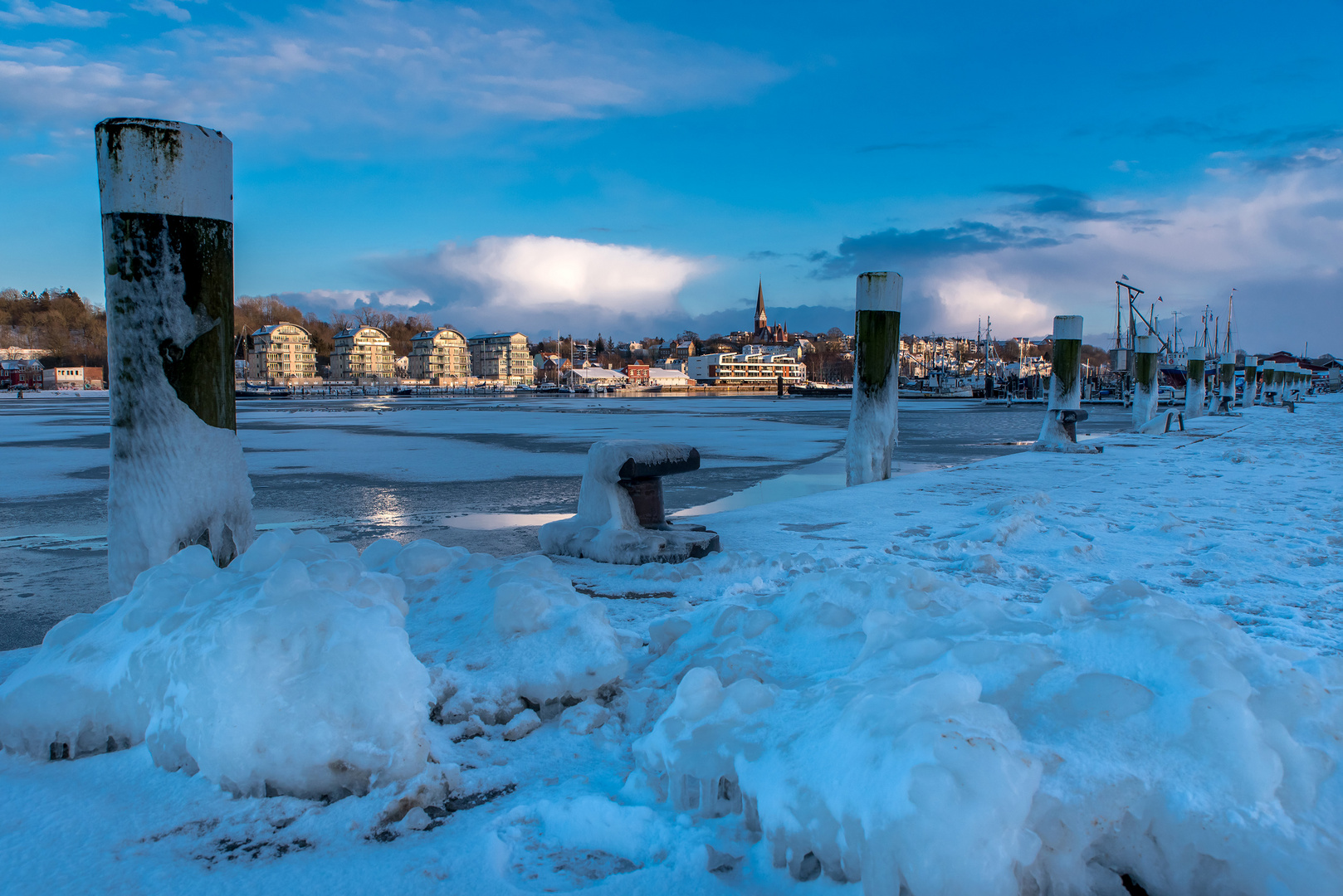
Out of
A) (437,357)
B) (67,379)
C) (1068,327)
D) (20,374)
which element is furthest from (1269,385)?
(437,357)

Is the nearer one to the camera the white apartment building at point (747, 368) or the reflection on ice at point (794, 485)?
the reflection on ice at point (794, 485)

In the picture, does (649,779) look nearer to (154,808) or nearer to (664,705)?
(664,705)

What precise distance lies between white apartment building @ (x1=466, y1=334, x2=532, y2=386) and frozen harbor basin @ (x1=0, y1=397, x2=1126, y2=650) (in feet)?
450

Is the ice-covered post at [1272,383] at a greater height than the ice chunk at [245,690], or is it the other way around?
the ice-covered post at [1272,383]

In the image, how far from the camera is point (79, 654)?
226 cm

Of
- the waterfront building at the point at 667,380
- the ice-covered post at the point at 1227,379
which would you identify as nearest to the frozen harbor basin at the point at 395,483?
the ice-covered post at the point at 1227,379

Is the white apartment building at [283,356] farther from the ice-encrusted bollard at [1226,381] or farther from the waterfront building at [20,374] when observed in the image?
the ice-encrusted bollard at [1226,381]

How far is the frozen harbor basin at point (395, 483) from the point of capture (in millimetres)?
4629

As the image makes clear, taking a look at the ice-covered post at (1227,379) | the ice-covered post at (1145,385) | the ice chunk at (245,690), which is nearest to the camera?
the ice chunk at (245,690)

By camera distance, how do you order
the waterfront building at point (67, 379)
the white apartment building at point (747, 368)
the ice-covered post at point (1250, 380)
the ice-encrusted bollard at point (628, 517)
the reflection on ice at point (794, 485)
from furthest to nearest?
the white apartment building at point (747, 368)
the waterfront building at point (67, 379)
the ice-covered post at point (1250, 380)
the reflection on ice at point (794, 485)
the ice-encrusted bollard at point (628, 517)

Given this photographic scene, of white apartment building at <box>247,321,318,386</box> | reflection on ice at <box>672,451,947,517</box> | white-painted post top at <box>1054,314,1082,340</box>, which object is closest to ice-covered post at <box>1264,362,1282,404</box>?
white-painted post top at <box>1054,314,1082,340</box>

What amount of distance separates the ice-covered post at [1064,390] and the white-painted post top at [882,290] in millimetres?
5653

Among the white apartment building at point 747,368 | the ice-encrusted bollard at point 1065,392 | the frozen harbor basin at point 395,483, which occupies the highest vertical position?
the white apartment building at point 747,368

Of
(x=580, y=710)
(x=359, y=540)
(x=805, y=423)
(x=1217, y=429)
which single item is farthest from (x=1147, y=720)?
(x=805, y=423)
